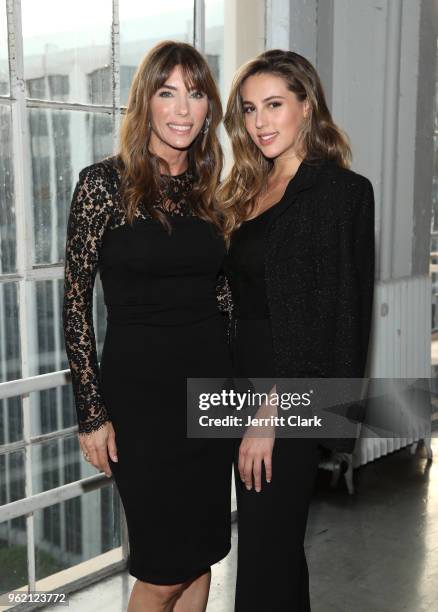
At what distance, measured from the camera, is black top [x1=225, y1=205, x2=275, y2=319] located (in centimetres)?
194

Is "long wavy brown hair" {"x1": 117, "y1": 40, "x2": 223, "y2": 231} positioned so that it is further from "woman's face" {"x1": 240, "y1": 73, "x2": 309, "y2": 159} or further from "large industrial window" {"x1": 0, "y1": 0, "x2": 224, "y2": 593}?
"large industrial window" {"x1": 0, "y1": 0, "x2": 224, "y2": 593}

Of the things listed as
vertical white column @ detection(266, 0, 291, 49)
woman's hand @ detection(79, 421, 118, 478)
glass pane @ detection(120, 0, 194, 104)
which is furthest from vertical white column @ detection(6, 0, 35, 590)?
vertical white column @ detection(266, 0, 291, 49)

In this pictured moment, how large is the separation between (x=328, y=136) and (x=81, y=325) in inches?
33.1

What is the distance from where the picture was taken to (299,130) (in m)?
2.04

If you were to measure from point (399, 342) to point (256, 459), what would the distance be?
2.19 m

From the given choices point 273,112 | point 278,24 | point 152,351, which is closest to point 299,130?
point 273,112

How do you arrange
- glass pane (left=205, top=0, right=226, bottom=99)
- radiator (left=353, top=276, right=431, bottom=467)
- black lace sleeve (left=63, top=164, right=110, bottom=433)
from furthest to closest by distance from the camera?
radiator (left=353, top=276, right=431, bottom=467) → glass pane (left=205, top=0, right=226, bottom=99) → black lace sleeve (left=63, top=164, right=110, bottom=433)

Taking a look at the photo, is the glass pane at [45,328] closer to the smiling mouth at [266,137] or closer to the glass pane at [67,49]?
the glass pane at [67,49]

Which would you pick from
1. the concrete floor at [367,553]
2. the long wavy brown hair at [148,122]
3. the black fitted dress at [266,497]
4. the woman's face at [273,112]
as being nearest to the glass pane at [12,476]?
the concrete floor at [367,553]

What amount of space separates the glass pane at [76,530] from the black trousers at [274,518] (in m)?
1.03

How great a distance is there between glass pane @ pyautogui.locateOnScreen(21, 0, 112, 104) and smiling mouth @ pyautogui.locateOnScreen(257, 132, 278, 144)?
0.91 metres

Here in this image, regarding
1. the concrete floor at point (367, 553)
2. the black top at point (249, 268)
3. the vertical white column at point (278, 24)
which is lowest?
the concrete floor at point (367, 553)

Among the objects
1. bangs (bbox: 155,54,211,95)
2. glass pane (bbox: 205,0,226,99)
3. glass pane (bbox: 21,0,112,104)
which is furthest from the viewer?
glass pane (bbox: 205,0,226,99)

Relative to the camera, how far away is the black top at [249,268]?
6.36 feet
